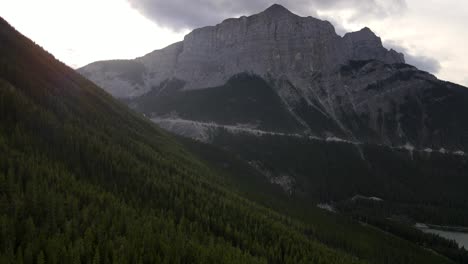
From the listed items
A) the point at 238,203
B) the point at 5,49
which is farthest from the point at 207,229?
the point at 5,49

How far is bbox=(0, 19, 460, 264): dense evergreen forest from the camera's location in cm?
→ 5288

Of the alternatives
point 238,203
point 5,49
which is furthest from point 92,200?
point 5,49

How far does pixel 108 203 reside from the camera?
232ft

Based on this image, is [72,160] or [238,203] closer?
[72,160]

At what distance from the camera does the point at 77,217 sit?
58.7 metres

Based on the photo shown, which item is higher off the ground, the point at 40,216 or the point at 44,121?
the point at 44,121

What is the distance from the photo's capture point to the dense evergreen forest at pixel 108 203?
52.9 meters

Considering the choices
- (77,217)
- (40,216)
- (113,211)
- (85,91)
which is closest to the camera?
(40,216)

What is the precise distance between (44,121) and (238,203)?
160 feet

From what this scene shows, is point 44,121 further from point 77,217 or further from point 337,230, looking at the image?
point 337,230

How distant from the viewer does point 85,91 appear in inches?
5851

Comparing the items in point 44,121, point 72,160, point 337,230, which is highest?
point 44,121

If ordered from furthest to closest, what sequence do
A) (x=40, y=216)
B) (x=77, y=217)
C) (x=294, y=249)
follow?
(x=294, y=249)
(x=77, y=217)
(x=40, y=216)

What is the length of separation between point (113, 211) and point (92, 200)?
4.46m
